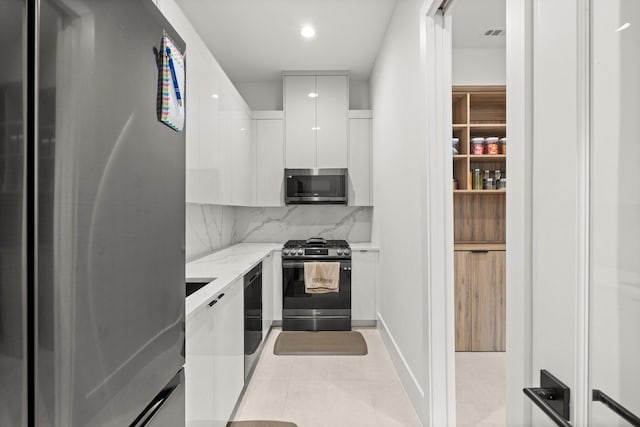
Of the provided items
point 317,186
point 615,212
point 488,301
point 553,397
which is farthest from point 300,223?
point 615,212

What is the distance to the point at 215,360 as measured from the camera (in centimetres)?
180

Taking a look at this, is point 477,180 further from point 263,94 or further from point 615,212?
point 615,212

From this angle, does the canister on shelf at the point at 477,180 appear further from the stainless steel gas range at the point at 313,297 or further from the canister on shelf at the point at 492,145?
the stainless steel gas range at the point at 313,297

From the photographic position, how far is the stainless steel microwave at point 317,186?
163 inches

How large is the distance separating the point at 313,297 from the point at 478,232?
1730 millimetres

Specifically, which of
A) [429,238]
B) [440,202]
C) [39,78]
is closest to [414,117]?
[440,202]

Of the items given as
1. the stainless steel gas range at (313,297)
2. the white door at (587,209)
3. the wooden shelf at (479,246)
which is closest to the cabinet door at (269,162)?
the stainless steel gas range at (313,297)

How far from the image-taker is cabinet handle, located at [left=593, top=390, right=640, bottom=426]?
583mm

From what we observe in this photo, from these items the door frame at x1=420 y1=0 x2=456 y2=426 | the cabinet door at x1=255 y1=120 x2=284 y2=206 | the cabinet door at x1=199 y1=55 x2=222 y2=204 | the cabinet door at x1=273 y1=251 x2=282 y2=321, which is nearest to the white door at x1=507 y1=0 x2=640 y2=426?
the door frame at x1=420 y1=0 x2=456 y2=426

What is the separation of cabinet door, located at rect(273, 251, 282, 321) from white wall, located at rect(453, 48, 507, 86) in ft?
7.82

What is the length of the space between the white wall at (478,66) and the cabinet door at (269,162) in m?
1.93

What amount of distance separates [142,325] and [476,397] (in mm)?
2362

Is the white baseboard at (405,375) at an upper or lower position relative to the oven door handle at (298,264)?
lower

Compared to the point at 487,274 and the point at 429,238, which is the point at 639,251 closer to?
the point at 429,238
